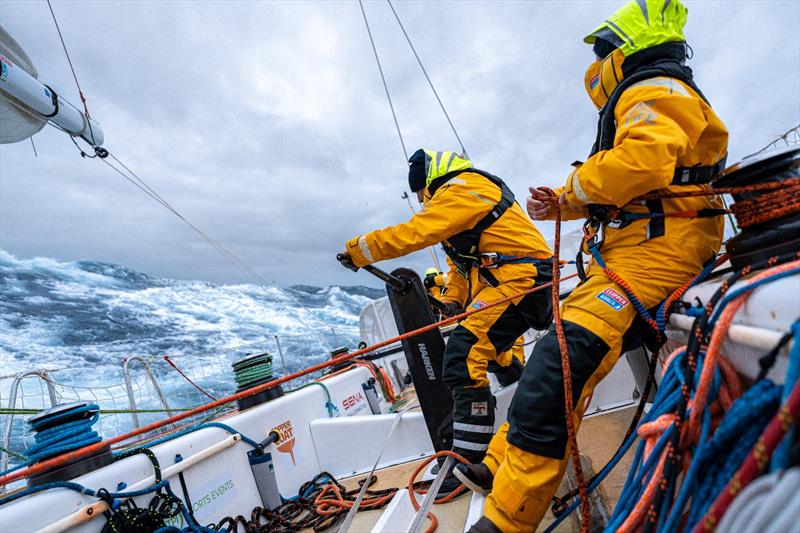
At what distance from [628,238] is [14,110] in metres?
4.18

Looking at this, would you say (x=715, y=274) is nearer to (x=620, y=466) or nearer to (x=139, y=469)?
(x=620, y=466)

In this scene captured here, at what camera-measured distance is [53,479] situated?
5.86 ft

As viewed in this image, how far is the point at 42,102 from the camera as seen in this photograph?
135 inches

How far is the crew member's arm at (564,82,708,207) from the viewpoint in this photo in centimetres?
140

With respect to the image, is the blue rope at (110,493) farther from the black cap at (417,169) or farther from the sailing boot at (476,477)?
the black cap at (417,169)

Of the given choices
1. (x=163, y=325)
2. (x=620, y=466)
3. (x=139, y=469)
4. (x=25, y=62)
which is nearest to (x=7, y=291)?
(x=163, y=325)

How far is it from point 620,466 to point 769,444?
162 cm

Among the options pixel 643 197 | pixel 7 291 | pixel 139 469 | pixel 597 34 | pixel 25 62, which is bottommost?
pixel 139 469

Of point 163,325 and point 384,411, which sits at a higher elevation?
point 163,325

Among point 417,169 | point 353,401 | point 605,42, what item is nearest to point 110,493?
point 417,169

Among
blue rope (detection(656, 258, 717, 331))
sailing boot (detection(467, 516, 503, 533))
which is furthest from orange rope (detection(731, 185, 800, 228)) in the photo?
sailing boot (detection(467, 516, 503, 533))

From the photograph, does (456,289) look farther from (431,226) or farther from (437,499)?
(437,499)

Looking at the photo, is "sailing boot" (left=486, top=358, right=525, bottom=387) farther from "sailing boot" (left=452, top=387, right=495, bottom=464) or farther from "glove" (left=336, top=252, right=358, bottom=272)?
"glove" (left=336, top=252, right=358, bottom=272)

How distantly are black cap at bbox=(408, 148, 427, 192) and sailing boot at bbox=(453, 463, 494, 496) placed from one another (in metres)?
1.81
